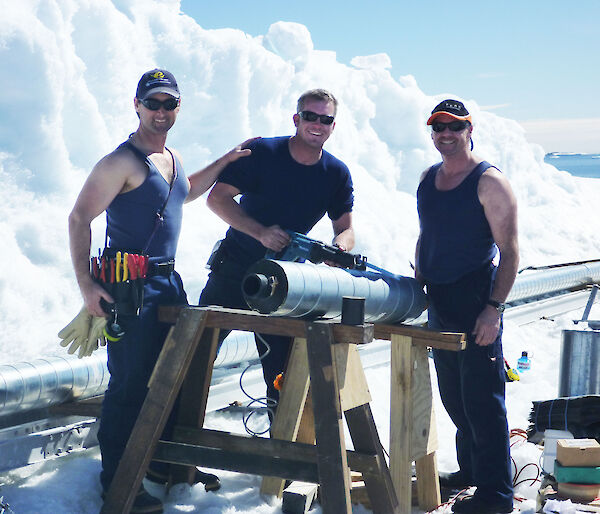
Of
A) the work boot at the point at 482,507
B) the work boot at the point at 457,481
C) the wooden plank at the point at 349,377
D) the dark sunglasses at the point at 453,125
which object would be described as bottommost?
the work boot at the point at 482,507

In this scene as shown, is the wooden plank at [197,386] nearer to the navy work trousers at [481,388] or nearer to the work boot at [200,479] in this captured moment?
the work boot at [200,479]

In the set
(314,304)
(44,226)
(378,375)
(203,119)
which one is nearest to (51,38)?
(44,226)

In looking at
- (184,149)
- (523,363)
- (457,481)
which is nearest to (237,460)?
(457,481)

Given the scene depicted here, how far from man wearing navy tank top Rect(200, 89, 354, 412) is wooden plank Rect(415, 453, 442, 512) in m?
0.92

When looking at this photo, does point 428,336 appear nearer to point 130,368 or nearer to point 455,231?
point 455,231

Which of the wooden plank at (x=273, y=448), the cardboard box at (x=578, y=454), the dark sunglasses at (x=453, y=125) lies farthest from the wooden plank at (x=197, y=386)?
the cardboard box at (x=578, y=454)

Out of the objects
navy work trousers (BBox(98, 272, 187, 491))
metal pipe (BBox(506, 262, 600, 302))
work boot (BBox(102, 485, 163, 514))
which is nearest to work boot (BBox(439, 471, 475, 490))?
work boot (BBox(102, 485, 163, 514))

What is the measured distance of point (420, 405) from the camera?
330cm

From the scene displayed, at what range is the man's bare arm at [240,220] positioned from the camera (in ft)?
11.2

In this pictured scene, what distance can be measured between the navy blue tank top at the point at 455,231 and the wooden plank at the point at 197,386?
1090 millimetres

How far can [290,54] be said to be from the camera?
655 inches

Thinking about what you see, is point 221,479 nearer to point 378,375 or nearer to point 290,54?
point 378,375

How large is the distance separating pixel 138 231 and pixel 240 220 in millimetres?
563

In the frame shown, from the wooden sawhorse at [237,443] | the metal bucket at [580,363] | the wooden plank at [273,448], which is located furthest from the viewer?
the metal bucket at [580,363]
